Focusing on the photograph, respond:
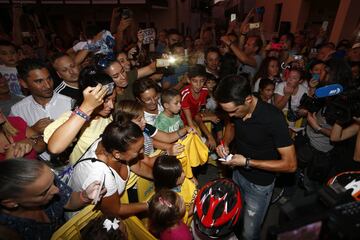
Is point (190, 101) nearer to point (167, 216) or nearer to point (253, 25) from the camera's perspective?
point (167, 216)

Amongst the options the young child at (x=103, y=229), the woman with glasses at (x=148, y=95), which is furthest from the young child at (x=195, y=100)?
the young child at (x=103, y=229)

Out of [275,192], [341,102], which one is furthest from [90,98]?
[275,192]

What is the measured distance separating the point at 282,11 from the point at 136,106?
14774mm

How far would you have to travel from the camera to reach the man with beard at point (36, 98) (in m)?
2.92

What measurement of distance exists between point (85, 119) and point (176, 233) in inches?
52.9

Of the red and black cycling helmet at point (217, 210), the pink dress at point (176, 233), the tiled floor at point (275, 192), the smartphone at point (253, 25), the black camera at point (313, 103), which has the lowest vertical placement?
the tiled floor at point (275, 192)

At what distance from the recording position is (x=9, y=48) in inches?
161

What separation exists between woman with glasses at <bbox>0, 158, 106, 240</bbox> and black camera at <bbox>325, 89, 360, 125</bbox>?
2457mm

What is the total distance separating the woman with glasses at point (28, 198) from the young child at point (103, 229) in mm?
191

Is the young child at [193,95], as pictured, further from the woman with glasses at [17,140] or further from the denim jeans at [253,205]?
the woman with glasses at [17,140]

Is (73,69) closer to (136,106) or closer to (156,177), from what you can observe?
(136,106)

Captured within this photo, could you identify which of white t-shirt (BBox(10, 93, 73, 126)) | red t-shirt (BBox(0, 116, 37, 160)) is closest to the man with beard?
white t-shirt (BBox(10, 93, 73, 126))

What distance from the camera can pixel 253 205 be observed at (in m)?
2.64

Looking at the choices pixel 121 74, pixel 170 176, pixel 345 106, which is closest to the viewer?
pixel 345 106
